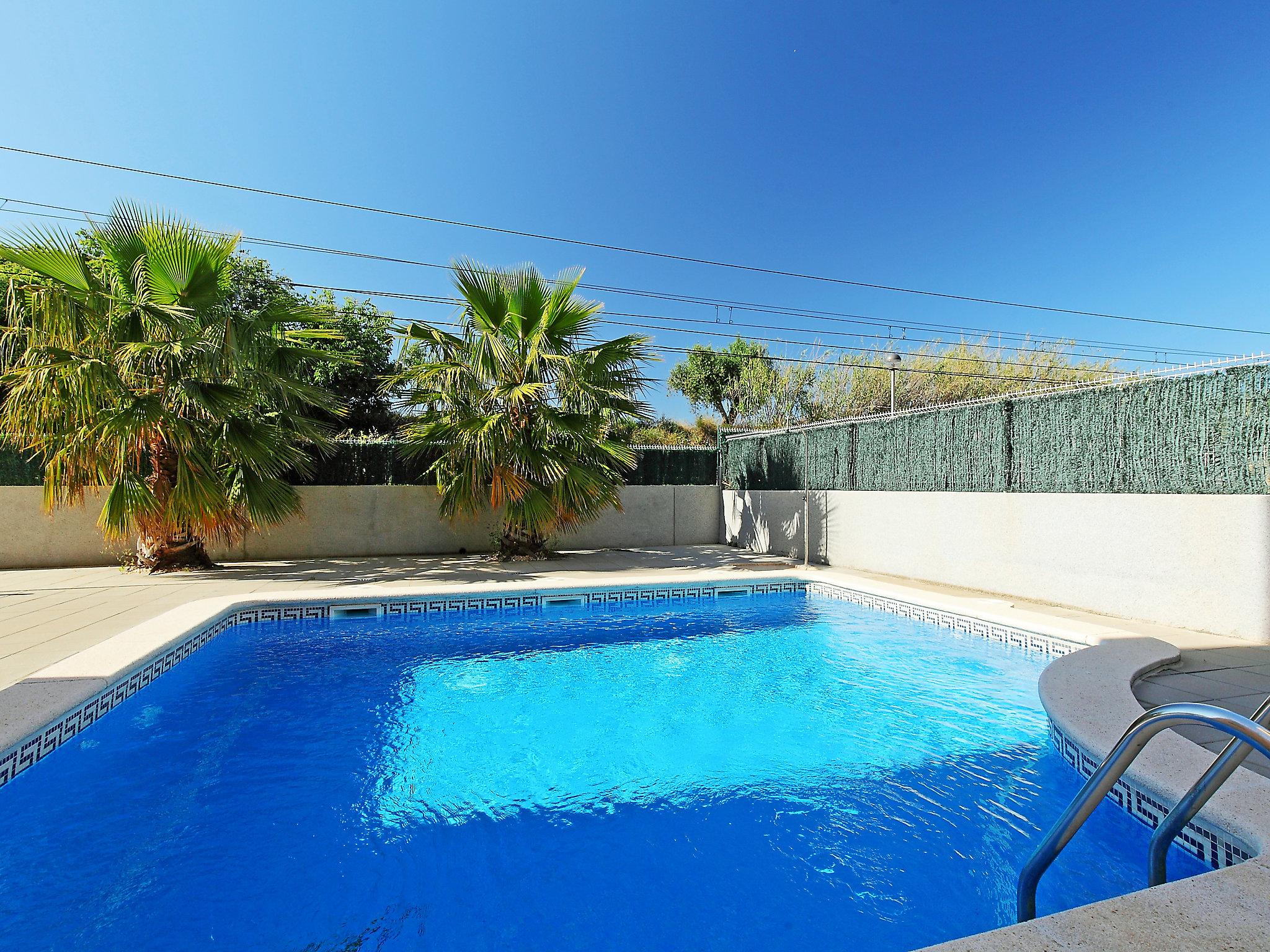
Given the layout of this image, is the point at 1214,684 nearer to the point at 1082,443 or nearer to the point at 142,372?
the point at 1082,443

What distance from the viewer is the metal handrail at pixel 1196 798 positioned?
1.58 metres

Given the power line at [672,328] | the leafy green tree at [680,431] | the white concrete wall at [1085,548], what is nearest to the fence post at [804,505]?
the white concrete wall at [1085,548]

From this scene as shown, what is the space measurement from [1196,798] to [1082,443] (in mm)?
5793

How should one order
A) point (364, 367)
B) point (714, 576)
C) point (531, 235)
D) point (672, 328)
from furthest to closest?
point (364, 367), point (672, 328), point (531, 235), point (714, 576)

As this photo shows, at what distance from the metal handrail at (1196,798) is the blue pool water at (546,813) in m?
0.62

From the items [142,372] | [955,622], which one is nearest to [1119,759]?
[955,622]

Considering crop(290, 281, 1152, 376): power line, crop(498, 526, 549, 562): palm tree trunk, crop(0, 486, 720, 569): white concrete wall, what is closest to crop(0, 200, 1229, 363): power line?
crop(290, 281, 1152, 376): power line

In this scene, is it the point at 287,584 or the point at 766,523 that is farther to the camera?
the point at 766,523

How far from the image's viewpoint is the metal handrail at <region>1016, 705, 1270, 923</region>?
1.33 meters

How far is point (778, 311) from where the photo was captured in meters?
17.0

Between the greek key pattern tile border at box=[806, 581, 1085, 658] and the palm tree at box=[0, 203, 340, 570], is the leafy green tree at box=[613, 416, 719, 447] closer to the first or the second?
the greek key pattern tile border at box=[806, 581, 1085, 658]

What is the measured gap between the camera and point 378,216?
10828 mm

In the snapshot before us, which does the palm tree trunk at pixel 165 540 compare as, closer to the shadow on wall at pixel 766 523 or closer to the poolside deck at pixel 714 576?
the poolside deck at pixel 714 576

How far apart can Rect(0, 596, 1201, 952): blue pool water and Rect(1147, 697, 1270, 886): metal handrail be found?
624 millimetres
